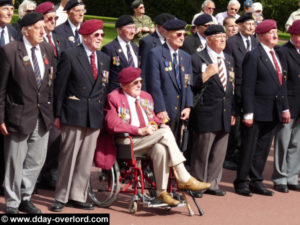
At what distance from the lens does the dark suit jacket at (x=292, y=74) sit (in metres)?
9.80

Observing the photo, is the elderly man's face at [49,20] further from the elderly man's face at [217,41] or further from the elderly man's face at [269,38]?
the elderly man's face at [269,38]

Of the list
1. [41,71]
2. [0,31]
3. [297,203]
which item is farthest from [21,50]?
[297,203]

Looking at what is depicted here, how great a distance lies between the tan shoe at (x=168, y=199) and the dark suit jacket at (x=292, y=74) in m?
2.63

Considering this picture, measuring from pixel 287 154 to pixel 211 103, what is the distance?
1.54 metres

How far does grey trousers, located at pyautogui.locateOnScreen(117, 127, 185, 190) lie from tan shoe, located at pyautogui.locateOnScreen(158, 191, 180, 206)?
8 centimetres

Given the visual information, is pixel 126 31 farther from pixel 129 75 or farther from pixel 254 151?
pixel 254 151

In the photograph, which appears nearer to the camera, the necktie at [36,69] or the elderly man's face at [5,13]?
the necktie at [36,69]

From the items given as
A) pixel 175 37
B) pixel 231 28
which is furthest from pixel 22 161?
pixel 231 28

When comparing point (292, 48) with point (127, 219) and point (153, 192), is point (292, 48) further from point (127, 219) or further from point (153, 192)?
point (127, 219)

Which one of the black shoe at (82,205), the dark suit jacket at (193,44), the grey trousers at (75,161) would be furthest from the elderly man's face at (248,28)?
the black shoe at (82,205)

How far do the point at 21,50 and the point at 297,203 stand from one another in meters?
3.92

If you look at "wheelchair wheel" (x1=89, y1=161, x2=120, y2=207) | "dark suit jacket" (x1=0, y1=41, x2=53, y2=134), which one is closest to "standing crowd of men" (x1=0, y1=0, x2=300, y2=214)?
"dark suit jacket" (x1=0, y1=41, x2=53, y2=134)

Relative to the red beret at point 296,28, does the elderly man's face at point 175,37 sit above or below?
below

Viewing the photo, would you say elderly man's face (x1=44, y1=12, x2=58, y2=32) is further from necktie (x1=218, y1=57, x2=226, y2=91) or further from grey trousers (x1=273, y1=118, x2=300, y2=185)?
grey trousers (x1=273, y1=118, x2=300, y2=185)
